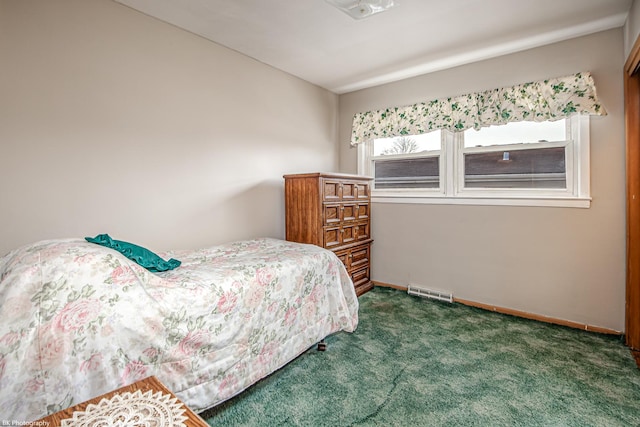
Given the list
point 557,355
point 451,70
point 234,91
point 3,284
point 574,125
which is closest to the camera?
point 3,284

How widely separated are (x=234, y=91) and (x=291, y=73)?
83 centimetres

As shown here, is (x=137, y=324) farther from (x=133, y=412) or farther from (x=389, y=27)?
(x=389, y=27)

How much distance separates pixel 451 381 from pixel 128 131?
2.69 meters

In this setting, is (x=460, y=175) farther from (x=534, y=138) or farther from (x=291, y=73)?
(x=291, y=73)

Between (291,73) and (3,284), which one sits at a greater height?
(291,73)

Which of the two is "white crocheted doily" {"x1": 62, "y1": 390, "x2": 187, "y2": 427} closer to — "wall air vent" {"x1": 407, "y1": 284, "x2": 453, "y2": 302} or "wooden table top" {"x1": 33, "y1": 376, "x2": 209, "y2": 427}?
"wooden table top" {"x1": 33, "y1": 376, "x2": 209, "y2": 427}

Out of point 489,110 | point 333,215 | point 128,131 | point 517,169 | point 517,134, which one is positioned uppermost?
point 489,110

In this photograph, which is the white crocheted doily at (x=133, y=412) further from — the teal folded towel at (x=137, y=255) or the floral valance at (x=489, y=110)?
the floral valance at (x=489, y=110)

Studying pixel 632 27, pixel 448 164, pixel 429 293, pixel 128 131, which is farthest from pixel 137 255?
pixel 632 27

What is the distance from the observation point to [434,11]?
91.3 inches

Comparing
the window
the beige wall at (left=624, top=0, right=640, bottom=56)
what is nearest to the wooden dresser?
the window

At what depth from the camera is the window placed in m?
2.79

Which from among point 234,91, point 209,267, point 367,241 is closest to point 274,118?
point 234,91

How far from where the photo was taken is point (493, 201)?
3.12 metres
